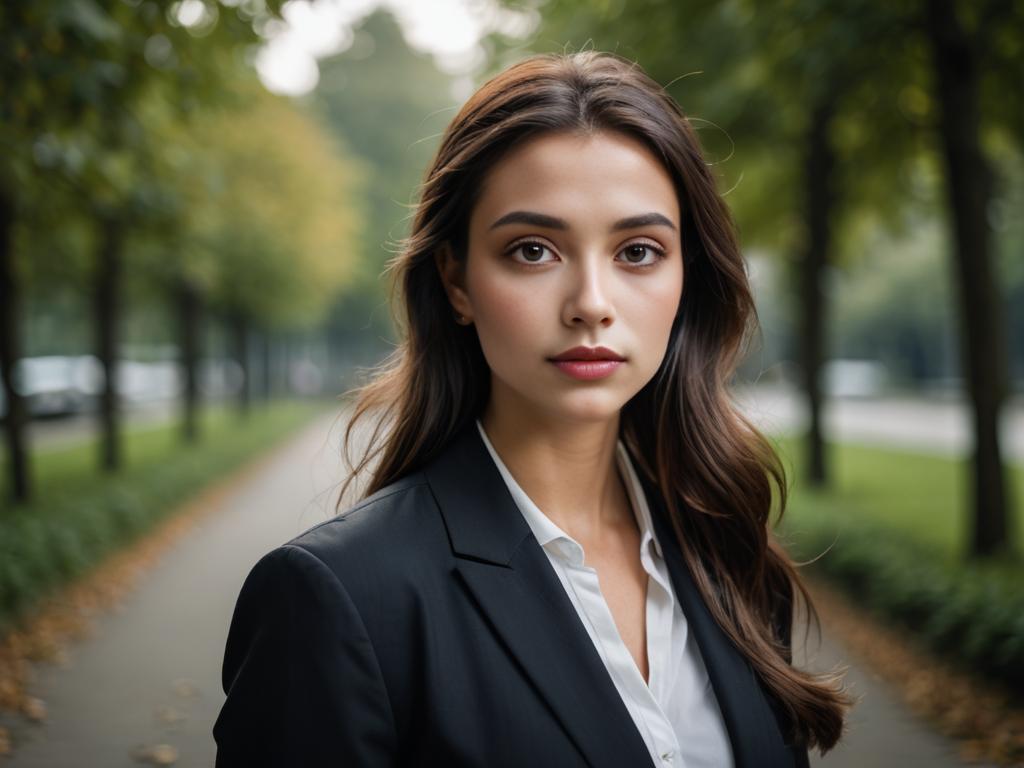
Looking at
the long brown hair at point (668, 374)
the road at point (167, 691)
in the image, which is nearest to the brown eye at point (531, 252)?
the long brown hair at point (668, 374)

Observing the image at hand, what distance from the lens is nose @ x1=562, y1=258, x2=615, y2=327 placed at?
175 cm

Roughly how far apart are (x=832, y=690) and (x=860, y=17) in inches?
254

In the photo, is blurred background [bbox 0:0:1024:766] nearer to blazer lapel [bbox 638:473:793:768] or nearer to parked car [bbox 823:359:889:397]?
blazer lapel [bbox 638:473:793:768]

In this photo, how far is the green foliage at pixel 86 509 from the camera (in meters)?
8.30

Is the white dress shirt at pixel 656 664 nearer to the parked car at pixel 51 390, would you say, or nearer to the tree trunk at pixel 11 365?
the tree trunk at pixel 11 365

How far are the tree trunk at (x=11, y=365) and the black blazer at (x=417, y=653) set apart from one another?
10328 mm

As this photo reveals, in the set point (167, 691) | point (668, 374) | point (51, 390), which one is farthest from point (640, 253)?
point (51, 390)

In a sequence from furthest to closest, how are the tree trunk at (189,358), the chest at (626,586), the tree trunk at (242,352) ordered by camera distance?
1. the tree trunk at (242,352)
2. the tree trunk at (189,358)
3. the chest at (626,586)

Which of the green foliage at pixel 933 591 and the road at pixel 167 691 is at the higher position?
the green foliage at pixel 933 591

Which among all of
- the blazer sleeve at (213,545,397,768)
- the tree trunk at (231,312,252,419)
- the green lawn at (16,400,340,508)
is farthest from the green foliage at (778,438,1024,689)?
the tree trunk at (231,312,252,419)

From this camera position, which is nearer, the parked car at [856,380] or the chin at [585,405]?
Answer: the chin at [585,405]

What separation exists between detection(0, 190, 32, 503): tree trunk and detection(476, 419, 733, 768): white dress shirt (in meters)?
10.2

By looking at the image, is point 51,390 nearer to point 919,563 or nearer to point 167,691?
point 167,691

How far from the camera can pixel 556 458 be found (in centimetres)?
203
